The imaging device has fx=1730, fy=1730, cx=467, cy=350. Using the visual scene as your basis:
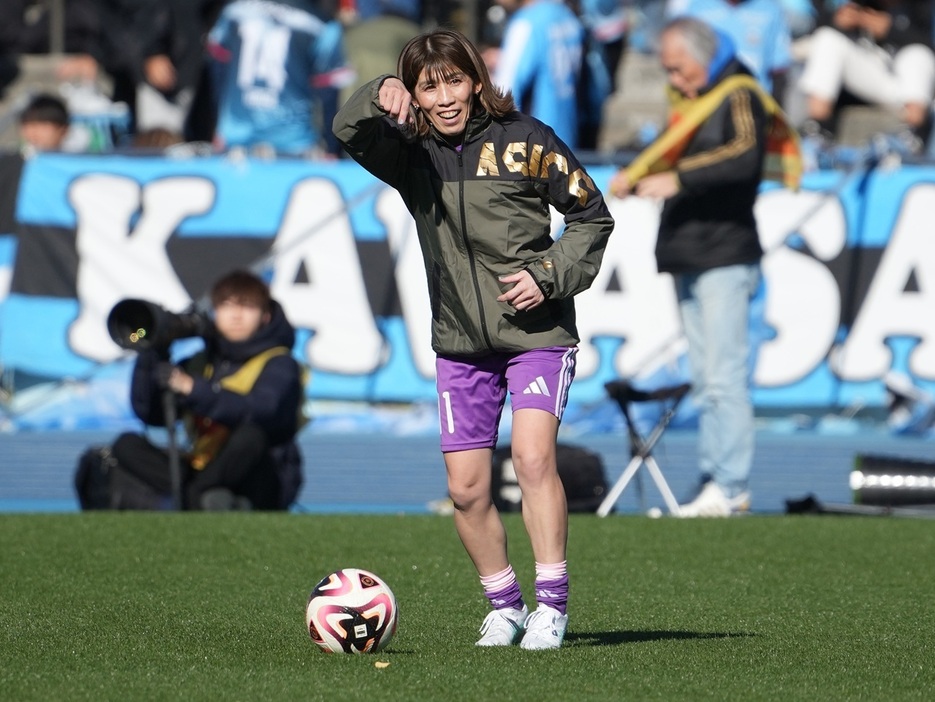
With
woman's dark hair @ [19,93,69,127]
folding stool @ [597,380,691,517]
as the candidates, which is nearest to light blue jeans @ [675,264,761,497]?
folding stool @ [597,380,691,517]

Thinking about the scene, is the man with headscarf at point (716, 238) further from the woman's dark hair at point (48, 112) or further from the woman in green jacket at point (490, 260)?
the woman's dark hair at point (48, 112)

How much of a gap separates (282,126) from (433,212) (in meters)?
7.70

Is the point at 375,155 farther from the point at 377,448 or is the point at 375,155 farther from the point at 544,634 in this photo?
the point at 377,448

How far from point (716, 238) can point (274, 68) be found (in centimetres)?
479

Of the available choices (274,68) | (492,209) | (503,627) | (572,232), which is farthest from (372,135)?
(274,68)

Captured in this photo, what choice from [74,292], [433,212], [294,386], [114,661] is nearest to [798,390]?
[294,386]

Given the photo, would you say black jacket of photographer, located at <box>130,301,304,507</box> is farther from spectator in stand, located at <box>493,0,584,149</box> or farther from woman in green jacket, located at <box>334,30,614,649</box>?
woman in green jacket, located at <box>334,30,614,649</box>

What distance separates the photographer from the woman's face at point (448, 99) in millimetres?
5129

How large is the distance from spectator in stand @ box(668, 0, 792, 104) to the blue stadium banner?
113 centimetres

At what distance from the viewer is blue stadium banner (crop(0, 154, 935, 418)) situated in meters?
11.4

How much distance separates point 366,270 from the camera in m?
11.6

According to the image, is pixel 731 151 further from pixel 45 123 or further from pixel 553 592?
pixel 45 123

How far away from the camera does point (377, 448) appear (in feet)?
35.2

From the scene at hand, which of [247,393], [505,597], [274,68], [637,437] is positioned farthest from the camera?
[274,68]
